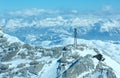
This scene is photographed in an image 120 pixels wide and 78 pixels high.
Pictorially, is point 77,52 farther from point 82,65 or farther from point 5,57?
point 5,57

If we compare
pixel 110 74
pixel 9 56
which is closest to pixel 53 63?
pixel 9 56

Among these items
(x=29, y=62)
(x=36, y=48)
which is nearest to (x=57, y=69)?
(x=29, y=62)

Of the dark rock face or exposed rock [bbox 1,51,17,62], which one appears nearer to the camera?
the dark rock face

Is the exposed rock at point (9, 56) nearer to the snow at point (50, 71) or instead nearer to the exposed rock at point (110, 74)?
the snow at point (50, 71)

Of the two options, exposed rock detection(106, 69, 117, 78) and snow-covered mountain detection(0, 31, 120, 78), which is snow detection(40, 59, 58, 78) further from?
exposed rock detection(106, 69, 117, 78)

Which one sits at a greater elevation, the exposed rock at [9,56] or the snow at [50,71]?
the exposed rock at [9,56]

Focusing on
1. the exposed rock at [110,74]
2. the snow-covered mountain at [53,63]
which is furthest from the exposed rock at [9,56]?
the exposed rock at [110,74]

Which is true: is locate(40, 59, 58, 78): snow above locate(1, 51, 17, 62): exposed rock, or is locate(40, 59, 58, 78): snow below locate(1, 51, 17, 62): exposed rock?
below

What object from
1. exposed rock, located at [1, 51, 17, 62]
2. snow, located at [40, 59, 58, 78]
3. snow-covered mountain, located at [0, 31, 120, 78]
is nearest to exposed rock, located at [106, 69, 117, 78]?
snow-covered mountain, located at [0, 31, 120, 78]

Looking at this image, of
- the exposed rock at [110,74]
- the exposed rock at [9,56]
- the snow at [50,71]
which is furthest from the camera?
the exposed rock at [9,56]

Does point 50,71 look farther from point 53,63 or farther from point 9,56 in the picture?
point 9,56
